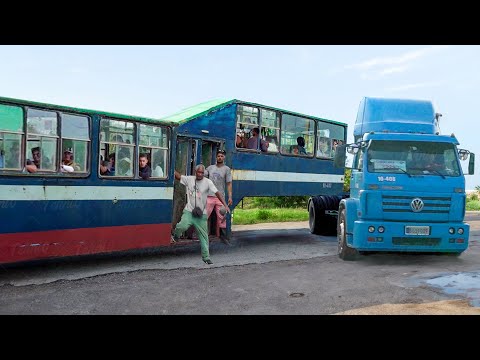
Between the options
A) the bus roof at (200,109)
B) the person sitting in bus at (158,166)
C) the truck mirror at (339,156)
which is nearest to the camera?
the person sitting in bus at (158,166)

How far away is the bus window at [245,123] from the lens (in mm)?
11953

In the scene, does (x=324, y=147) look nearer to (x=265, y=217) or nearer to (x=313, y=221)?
(x=313, y=221)

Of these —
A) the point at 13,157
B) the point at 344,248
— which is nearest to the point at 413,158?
the point at 344,248

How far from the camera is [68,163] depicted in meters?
8.49

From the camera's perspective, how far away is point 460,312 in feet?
19.2

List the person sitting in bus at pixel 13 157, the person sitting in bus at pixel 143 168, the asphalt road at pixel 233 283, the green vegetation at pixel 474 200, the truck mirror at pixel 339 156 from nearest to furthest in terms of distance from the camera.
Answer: the asphalt road at pixel 233 283, the person sitting in bus at pixel 13 157, the person sitting in bus at pixel 143 168, the truck mirror at pixel 339 156, the green vegetation at pixel 474 200

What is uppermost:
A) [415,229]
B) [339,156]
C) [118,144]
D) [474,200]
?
[118,144]

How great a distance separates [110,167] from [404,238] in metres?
5.54

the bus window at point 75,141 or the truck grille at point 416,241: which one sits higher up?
the bus window at point 75,141

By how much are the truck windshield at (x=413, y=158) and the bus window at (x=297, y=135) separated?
12.3ft

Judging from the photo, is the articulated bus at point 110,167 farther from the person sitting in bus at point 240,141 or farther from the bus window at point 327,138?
the bus window at point 327,138

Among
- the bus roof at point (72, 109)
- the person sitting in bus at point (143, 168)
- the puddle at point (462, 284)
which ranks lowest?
the puddle at point (462, 284)

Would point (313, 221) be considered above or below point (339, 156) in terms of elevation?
below

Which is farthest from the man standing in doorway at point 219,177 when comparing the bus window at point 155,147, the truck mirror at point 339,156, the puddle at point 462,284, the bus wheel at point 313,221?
the puddle at point 462,284
